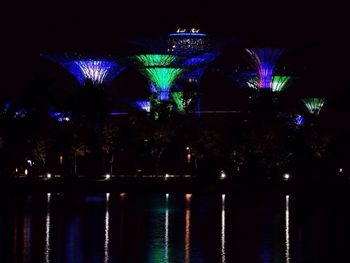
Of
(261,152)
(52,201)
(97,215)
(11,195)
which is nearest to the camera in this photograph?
(97,215)

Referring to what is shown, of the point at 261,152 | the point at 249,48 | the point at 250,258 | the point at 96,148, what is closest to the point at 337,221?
the point at 250,258

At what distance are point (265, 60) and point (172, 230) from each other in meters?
55.8

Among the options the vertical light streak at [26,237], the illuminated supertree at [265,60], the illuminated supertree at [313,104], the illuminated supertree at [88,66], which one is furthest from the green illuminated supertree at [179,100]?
the vertical light streak at [26,237]

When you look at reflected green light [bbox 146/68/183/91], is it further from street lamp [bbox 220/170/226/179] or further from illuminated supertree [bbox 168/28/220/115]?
street lamp [bbox 220/170/226/179]

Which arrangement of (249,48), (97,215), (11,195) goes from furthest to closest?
(249,48), (11,195), (97,215)

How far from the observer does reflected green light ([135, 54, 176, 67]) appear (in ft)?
265

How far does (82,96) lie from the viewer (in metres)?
75.2

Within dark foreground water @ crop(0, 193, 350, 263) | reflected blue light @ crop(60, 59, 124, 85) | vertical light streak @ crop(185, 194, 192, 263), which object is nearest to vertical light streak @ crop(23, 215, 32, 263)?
dark foreground water @ crop(0, 193, 350, 263)

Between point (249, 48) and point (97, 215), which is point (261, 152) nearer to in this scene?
point (249, 48)

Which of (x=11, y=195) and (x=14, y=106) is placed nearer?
(x=11, y=195)

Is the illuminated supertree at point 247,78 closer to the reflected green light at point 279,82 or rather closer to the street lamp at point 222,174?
the reflected green light at point 279,82

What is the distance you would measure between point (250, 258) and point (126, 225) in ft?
30.7

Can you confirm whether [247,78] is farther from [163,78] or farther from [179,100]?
[163,78]

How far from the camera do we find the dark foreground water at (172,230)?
26.7 meters
